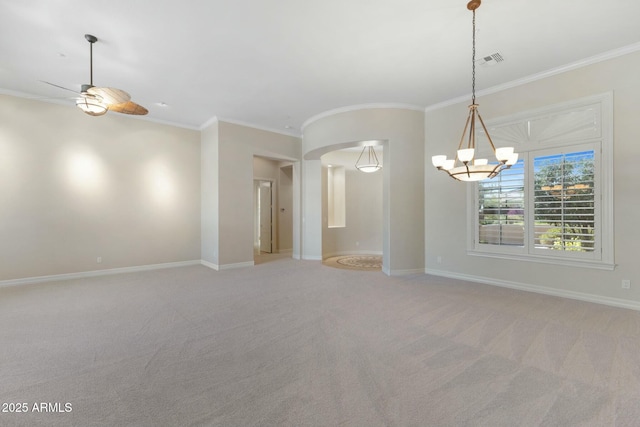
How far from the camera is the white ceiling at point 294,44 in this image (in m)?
2.96

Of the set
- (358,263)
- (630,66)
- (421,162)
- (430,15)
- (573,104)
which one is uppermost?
(430,15)

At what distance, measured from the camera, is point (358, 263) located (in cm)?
718

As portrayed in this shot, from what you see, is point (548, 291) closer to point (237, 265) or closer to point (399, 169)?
point (399, 169)

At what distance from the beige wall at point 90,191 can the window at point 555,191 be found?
6.40 metres

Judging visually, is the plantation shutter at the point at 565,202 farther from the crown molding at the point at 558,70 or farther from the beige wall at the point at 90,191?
the beige wall at the point at 90,191

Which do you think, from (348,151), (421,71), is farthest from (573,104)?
(348,151)

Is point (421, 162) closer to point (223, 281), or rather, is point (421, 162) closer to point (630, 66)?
point (630, 66)

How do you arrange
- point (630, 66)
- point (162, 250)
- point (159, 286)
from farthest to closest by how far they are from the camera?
point (162, 250)
point (159, 286)
point (630, 66)

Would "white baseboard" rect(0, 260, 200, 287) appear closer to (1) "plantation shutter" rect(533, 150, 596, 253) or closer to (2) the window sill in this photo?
(2) the window sill

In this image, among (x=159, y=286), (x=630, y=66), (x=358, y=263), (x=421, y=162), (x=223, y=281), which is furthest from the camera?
(x=358, y=263)

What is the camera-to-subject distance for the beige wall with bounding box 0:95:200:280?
489 cm

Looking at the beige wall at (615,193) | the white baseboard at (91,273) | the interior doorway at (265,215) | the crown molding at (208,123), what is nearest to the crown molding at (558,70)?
the beige wall at (615,193)

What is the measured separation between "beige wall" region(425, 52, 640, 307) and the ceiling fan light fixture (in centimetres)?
539

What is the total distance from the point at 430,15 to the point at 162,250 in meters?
6.55
